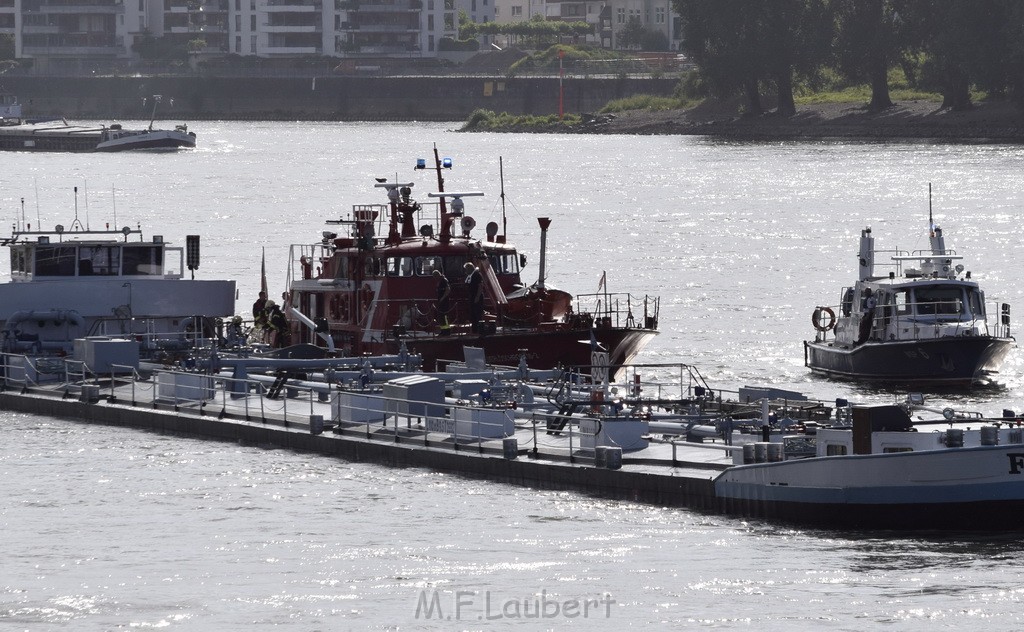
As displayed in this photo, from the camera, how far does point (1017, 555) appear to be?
29.8 meters

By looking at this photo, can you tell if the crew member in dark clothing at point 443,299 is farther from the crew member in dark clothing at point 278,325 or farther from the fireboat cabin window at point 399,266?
the crew member in dark clothing at point 278,325

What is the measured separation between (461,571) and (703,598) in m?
3.77

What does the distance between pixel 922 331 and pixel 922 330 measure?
41 millimetres

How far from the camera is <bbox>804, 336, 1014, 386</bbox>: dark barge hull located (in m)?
52.1

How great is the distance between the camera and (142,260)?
165ft

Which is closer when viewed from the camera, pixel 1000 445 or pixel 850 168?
pixel 1000 445

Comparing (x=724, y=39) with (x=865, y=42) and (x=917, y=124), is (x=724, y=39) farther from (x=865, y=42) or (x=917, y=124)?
(x=917, y=124)

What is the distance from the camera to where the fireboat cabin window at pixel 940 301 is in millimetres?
53250

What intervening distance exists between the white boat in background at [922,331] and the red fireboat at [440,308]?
275 inches

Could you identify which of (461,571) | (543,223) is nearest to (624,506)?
(461,571)

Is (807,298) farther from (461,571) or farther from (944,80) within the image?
(944,80)

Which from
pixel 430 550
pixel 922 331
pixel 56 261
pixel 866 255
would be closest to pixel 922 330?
pixel 922 331

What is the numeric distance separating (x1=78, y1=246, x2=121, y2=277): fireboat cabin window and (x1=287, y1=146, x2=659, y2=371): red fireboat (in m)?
4.63

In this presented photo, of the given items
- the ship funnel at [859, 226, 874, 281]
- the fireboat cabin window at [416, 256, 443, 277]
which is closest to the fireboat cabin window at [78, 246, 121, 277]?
the fireboat cabin window at [416, 256, 443, 277]
